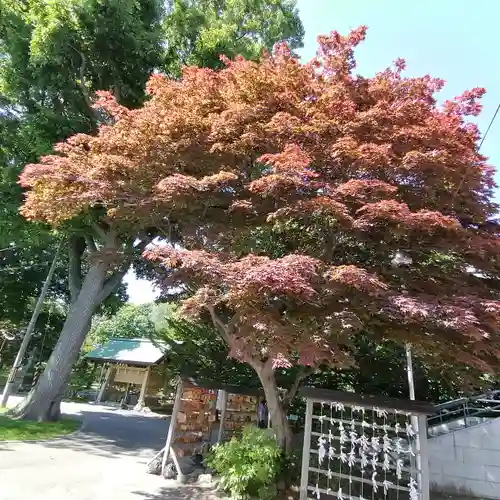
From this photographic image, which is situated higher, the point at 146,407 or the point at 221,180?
the point at 221,180

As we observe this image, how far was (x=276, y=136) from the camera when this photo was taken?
6188mm

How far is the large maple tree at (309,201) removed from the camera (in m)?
4.98

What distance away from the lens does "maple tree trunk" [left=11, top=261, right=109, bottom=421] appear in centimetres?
1093

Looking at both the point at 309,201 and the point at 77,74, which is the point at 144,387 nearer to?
the point at 77,74

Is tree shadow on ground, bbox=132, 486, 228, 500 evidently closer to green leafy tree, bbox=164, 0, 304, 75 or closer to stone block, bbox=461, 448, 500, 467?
stone block, bbox=461, 448, 500, 467

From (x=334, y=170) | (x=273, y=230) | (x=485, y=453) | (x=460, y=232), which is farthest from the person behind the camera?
(x=485, y=453)

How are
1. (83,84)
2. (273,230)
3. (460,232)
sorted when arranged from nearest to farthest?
(460,232)
(273,230)
(83,84)

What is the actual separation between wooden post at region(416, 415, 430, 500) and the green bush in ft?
7.13

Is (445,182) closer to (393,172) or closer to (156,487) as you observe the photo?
(393,172)

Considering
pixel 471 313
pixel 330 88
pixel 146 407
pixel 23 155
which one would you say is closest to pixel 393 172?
pixel 330 88

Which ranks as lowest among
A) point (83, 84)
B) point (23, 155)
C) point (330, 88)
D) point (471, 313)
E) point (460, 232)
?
point (471, 313)

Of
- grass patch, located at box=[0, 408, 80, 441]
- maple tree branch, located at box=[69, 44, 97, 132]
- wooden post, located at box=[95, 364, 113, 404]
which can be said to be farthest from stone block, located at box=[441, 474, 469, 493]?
wooden post, located at box=[95, 364, 113, 404]

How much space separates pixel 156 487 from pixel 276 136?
624 cm

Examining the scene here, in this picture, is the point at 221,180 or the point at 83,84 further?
the point at 83,84
